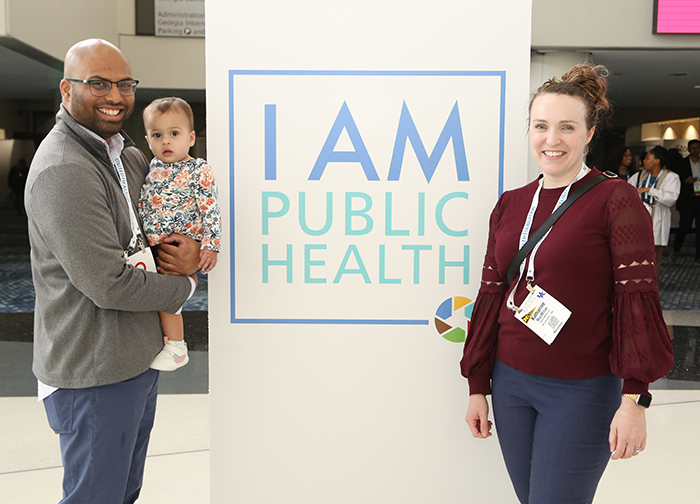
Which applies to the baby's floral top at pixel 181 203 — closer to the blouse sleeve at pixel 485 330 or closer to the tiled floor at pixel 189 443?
the blouse sleeve at pixel 485 330

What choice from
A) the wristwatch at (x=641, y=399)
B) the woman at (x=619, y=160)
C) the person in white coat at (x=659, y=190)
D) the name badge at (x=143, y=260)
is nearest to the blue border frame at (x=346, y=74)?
the name badge at (x=143, y=260)

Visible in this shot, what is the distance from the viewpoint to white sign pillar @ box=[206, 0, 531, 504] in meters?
1.74

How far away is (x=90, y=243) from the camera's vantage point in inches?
53.4

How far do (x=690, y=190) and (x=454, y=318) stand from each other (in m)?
8.99

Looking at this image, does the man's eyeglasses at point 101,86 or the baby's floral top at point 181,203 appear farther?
the baby's floral top at point 181,203

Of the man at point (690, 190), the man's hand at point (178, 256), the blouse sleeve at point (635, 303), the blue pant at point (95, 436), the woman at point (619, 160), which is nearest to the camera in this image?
the blouse sleeve at point (635, 303)

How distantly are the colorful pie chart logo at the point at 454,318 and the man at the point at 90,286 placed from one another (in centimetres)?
80

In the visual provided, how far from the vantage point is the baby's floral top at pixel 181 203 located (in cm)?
162

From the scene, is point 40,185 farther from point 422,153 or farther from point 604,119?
point 604,119

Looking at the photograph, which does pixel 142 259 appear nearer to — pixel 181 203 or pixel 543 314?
pixel 181 203

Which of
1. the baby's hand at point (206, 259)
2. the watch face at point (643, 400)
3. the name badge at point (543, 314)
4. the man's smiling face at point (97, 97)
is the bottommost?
the watch face at point (643, 400)

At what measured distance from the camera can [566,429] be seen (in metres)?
1.30

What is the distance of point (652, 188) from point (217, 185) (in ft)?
17.7

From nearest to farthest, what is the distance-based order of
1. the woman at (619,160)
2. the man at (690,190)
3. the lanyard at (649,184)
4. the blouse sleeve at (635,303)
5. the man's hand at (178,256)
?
the blouse sleeve at (635,303)
the man's hand at (178,256)
the lanyard at (649,184)
the woman at (619,160)
the man at (690,190)
